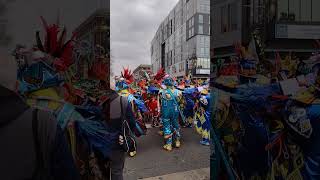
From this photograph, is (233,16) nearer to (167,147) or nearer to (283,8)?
(283,8)

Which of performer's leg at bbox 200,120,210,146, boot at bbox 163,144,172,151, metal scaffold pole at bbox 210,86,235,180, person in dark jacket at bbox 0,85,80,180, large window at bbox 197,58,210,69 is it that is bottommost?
boot at bbox 163,144,172,151

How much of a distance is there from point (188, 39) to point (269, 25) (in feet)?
120

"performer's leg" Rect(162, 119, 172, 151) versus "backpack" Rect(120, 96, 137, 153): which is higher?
"backpack" Rect(120, 96, 137, 153)

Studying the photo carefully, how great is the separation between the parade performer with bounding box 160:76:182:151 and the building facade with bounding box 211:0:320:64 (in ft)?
12.1

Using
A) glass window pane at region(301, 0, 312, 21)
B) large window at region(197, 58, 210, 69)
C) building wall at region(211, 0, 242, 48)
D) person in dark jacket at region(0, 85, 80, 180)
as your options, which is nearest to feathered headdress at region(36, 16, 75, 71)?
person in dark jacket at region(0, 85, 80, 180)

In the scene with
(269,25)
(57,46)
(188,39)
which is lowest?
(57,46)

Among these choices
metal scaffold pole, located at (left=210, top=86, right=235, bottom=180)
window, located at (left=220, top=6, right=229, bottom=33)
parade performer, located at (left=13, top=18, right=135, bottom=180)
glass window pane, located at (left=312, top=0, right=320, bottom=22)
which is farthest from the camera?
metal scaffold pole, located at (left=210, top=86, right=235, bottom=180)

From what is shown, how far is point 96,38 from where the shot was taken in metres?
2.12

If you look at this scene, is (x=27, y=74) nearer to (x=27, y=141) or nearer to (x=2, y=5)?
(x=2, y=5)

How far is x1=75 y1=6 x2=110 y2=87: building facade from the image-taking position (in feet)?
6.72

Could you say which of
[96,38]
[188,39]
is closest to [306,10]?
[96,38]

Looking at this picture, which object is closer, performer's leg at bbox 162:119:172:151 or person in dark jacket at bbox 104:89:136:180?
person in dark jacket at bbox 104:89:136:180

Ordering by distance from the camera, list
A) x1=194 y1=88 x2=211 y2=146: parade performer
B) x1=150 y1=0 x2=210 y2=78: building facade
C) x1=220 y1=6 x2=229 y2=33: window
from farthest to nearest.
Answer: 1. x1=150 y1=0 x2=210 y2=78: building facade
2. x1=194 y1=88 x2=211 y2=146: parade performer
3. x1=220 y1=6 x2=229 y2=33: window

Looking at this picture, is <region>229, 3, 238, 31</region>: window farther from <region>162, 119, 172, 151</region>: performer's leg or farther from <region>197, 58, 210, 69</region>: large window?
<region>197, 58, 210, 69</region>: large window
